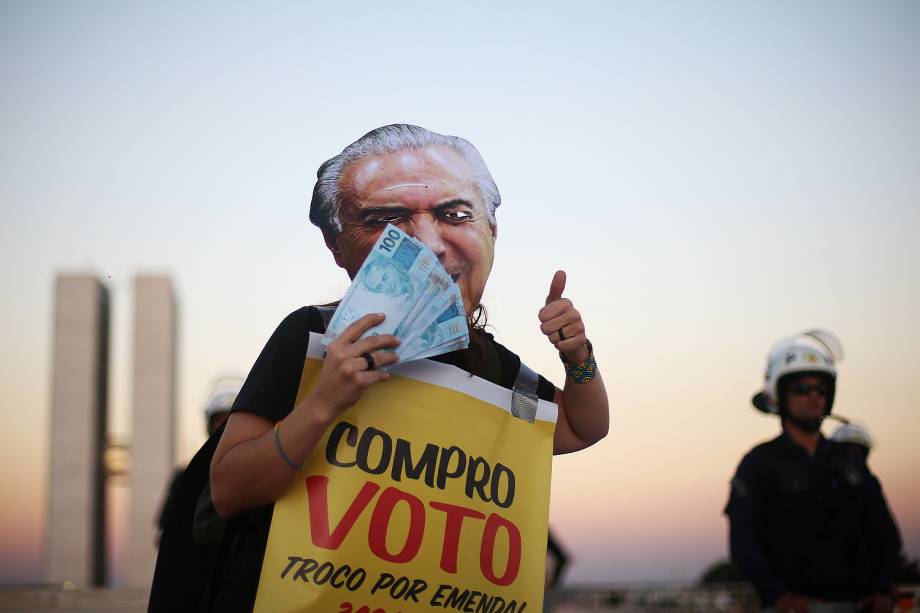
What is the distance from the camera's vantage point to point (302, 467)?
206cm

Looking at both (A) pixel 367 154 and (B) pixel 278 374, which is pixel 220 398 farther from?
(B) pixel 278 374

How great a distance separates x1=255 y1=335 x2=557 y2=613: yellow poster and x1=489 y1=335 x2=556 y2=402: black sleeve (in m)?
0.09

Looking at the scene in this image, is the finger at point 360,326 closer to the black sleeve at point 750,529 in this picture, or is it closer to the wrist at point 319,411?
the wrist at point 319,411

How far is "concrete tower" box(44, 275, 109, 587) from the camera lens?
5097cm

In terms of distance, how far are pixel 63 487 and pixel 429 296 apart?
54972mm

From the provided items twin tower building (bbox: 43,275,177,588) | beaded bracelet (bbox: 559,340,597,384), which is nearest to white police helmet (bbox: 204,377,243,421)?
beaded bracelet (bbox: 559,340,597,384)

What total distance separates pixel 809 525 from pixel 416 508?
12.1 feet

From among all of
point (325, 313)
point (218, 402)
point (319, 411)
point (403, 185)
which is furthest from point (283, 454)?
point (218, 402)

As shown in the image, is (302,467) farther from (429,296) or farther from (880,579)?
(880,579)

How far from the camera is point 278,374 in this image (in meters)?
2.12

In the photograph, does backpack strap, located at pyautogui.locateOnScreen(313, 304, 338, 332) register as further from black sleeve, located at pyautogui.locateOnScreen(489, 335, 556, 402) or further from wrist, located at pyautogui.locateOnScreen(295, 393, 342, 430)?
black sleeve, located at pyautogui.locateOnScreen(489, 335, 556, 402)

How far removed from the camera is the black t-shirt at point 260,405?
2.08m

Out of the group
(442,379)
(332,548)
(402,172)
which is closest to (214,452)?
(332,548)

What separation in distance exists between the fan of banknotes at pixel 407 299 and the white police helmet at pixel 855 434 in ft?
27.7
